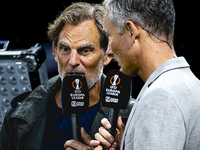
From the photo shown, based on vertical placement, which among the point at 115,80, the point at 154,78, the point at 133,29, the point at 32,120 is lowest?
the point at 32,120

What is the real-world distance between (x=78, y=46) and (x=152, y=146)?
79cm

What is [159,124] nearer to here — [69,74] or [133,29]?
[133,29]

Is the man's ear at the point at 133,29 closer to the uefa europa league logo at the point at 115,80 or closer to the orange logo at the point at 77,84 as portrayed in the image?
the uefa europa league logo at the point at 115,80

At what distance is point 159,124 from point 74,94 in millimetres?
547

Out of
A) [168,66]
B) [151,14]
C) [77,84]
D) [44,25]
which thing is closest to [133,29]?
[151,14]

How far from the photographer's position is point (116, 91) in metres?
0.94

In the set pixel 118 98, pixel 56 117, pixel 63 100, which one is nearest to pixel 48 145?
pixel 56 117

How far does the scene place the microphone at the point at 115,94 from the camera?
93cm

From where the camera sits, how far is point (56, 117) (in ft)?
4.17

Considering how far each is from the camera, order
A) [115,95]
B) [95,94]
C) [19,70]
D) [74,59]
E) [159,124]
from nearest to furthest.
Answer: [159,124] → [115,95] → [74,59] → [95,94] → [19,70]

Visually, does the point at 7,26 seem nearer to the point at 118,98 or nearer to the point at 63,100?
the point at 63,100

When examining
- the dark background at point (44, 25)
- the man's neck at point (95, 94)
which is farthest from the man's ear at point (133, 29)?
the dark background at point (44, 25)

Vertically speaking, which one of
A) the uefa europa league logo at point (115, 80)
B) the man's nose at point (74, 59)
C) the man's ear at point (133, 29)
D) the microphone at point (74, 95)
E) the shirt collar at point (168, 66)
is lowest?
the microphone at point (74, 95)

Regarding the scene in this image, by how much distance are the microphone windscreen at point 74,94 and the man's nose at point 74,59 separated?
19 cm
